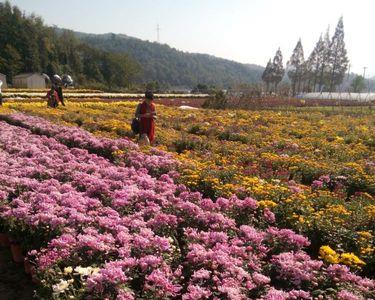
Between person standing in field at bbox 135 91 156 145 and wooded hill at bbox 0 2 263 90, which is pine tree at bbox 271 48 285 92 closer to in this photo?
wooded hill at bbox 0 2 263 90

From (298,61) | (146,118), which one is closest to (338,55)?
(298,61)

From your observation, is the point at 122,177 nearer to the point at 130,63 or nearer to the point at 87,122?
the point at 87,122

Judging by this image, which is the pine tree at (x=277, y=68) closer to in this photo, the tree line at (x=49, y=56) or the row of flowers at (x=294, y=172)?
the tree line at (x=49, y=56)

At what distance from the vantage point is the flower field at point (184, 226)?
12.8ft

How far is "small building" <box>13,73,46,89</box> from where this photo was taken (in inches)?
2665

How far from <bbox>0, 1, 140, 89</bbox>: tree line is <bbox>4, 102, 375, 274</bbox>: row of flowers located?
61.1 m

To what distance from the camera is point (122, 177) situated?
7.10 m

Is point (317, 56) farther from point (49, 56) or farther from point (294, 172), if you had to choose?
point (294, 172)

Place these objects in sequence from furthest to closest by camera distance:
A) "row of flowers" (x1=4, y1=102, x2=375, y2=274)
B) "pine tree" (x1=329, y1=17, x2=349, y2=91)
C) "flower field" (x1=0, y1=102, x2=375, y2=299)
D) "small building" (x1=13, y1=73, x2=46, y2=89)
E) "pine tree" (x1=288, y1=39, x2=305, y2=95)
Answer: "pine tree" (x1=288, y1=39, x2=305, y2=95) < "pine tree" (x1=329, y1=17, x2=349, y2=91) < "small building" (x1=13, y1=73, x2=46, y2=89) < "row of flowers" (x1=4, y1=102, x2=375, y2=274) < "flower field" (x1=0, y1=102, x2=375, y2=299)

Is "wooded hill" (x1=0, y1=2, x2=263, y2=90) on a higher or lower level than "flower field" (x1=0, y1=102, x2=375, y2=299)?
higher

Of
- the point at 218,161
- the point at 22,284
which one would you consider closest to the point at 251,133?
the point at 218,161

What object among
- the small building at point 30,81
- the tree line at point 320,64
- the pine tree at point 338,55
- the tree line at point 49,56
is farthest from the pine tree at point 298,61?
the small building at point 30,81

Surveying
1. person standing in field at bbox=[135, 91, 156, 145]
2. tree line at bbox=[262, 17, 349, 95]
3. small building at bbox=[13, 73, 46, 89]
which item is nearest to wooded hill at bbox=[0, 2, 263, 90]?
small building at bbox=[13, 73, 46, 89]

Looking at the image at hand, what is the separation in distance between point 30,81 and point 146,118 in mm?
64085
